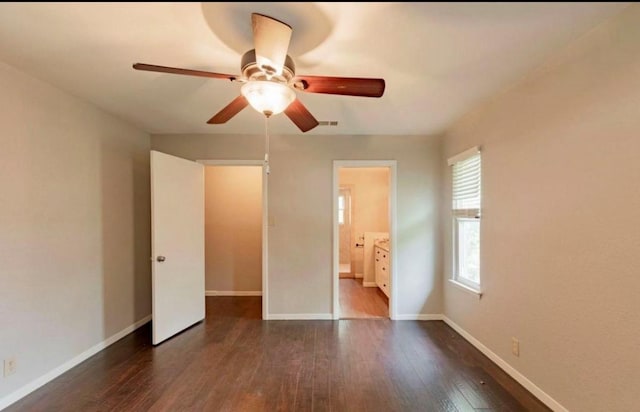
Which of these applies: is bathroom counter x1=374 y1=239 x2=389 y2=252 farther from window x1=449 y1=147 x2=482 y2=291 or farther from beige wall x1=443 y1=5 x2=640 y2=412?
beige wall x1=443 y1=5 x2=640 y2=412

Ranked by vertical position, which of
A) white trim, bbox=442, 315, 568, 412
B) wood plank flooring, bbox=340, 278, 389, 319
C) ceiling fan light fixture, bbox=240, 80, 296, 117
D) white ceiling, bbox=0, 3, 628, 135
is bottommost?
wood plank flooring, bbox=340, 278, 389, 319

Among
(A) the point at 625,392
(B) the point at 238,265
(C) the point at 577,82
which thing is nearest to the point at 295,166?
(B) the point at 238,265

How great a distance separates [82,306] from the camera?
9.25ft

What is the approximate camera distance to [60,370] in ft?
8.44

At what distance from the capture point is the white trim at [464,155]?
3.08 meters

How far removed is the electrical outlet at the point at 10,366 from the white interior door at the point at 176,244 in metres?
1.07

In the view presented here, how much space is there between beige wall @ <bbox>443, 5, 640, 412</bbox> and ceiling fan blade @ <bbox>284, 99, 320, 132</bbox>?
1627 mm

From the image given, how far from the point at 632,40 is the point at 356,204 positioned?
519cm

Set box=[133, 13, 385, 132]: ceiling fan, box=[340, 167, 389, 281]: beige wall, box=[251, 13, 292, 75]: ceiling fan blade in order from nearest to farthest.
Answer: box=[251, 13, 292, 75]: ceiling fan blade → box=[133, 13, 385, 132]: ceiling fan → box=[340, 167, 389, 281]: beige wall

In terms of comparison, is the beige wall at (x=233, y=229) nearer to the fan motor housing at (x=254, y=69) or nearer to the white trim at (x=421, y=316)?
the white trim at (x=421, y=316)

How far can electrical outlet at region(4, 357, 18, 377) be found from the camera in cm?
215

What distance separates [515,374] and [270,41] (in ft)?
9.60

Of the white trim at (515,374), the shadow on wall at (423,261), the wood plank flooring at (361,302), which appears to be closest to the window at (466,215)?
the shadow on wall at (423,261)

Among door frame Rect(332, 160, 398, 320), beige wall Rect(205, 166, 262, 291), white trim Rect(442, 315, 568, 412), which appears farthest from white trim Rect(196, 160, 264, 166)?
white trim Rect(442, 315, 568, 412)
